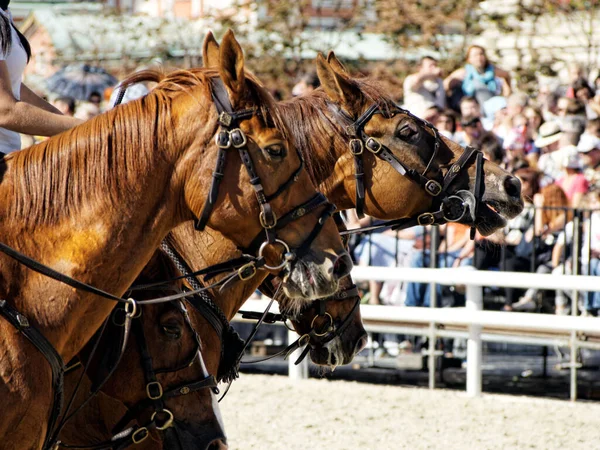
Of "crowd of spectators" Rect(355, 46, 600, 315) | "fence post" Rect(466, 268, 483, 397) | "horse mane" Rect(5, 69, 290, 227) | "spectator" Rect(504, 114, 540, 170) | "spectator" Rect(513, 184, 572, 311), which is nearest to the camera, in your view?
"horse mane" Rect(5, 69, 290, 227)

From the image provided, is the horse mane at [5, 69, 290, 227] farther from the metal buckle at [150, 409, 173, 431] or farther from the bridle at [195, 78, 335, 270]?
the metal buckle at [150, 409, 173, 431]

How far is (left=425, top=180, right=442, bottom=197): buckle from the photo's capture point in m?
5.15

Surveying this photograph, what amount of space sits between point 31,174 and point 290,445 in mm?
4173

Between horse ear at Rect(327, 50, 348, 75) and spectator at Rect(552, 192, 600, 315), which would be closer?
horse ear at Rect(327, 50, 348, 75)

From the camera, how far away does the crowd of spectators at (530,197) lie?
9.12 m

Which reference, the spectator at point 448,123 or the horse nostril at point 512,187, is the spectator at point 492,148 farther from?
the horse nostril at point 512,187

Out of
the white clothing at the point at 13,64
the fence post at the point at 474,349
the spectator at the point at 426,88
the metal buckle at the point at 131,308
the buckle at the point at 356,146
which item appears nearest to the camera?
the metal buckle at the point at 131,308

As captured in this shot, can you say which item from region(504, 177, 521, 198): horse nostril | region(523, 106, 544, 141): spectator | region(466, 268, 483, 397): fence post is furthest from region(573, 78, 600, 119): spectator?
region(504, 177, 521, 198): horse nostril

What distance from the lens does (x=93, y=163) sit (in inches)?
137

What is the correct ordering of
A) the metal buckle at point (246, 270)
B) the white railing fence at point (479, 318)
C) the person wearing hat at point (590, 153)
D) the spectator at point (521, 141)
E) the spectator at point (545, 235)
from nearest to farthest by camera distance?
the metal buckle at point (246, 270), the white railing fence at point (479, 318), the spectator at point (545, 235), the person wearing hat at point (590, 153), the spectator at point (521, 141)

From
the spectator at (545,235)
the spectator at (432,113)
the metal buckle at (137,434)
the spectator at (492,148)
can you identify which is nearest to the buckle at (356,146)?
the metal buckle at (137,434)

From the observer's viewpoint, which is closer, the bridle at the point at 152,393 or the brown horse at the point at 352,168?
the bridle at the point at 152,393

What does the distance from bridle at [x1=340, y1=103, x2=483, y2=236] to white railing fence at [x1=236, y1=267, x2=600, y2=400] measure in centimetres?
346

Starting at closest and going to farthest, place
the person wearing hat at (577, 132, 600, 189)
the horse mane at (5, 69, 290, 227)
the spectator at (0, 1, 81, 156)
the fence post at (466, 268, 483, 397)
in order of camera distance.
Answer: the horse mane at (5, 69, 290, 227) → the spectator at (0, 1, 81, 156) → the fence post at (466, 268, 483, 397) → the person wearing hat at (577, 132, 600, 189)
